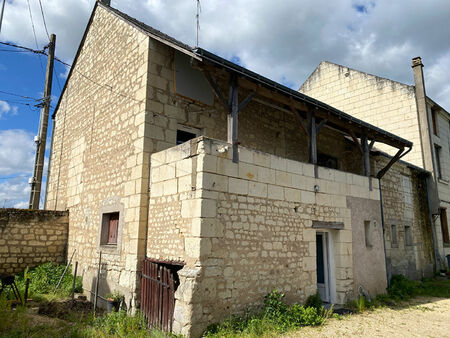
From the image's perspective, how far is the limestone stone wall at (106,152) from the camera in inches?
264

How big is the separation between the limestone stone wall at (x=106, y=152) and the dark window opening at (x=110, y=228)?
0.15m

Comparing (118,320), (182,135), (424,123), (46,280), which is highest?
(424,123)

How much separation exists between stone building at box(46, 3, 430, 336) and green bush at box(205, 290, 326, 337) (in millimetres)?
167

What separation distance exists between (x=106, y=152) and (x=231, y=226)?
4064 mm

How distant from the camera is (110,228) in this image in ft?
25.5

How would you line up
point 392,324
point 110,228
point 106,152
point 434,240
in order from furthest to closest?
point 434,240 → point 106,152 → point 110,228 → point 392,324

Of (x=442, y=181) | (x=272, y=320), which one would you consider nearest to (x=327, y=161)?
(x=272, y=320)

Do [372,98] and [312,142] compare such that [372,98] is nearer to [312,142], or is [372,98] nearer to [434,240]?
[434,240]

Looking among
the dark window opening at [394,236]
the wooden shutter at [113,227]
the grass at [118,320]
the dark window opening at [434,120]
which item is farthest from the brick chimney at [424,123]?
the wooden shutter at [113,227]

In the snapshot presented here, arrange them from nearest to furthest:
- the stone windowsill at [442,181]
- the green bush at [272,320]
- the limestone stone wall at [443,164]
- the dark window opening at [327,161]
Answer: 1. the green bush at [272,320]
2. the dark window opening at [327,161]
3. the limestone stone wall at [443,164]
4. the stone windowsill at [442,181]

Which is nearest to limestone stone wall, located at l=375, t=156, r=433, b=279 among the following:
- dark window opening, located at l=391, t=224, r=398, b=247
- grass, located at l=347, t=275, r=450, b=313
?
dark window opening, located at l=391, t=224, r=398, b=247

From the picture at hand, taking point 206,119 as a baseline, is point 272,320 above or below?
below

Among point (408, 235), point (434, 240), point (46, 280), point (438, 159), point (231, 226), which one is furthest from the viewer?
point (438, 159)

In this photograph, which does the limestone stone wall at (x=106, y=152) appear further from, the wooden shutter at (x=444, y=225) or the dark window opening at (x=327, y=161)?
the wooden shutter at (x=444, y=225)
